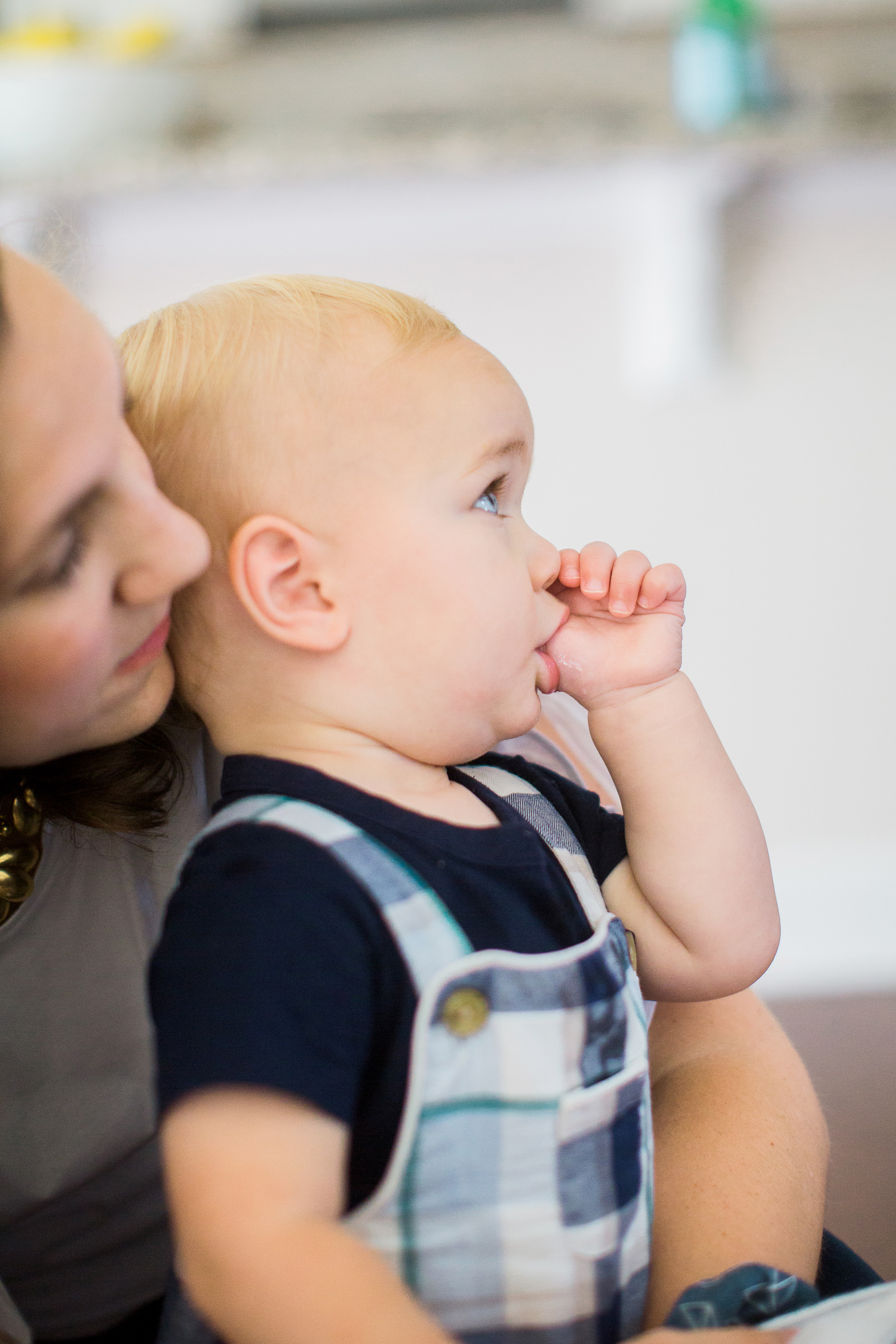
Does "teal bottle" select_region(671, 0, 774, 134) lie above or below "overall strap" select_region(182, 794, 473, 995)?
above

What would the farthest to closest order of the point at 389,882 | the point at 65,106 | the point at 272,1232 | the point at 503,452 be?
1. the point at 65,106
2. the point at 503,452
3. the point at 389,882
4. the point at 272,1232

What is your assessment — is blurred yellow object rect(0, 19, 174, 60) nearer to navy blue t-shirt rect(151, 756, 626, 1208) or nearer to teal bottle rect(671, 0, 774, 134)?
teal bottle rect(671, 0, 774, 134)

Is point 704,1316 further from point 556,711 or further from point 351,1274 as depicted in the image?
point 556,711

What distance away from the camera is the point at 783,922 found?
2.26m

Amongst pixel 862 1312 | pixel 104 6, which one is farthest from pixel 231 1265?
pixel 104 6

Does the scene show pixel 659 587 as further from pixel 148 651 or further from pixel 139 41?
pixel 139 41

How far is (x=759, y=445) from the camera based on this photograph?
7.09 ft

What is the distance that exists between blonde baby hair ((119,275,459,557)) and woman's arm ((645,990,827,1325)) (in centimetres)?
45

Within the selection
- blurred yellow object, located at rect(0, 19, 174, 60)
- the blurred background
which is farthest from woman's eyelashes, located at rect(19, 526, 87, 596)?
blurred yellow object, located at rect(0, 19, 174, 60)

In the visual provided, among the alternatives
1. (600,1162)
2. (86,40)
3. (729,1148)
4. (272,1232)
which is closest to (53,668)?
(272,1232)

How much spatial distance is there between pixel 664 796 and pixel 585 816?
66mm

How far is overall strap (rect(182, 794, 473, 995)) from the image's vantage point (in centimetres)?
58

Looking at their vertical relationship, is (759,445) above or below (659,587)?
below

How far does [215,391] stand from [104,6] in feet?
5.85
